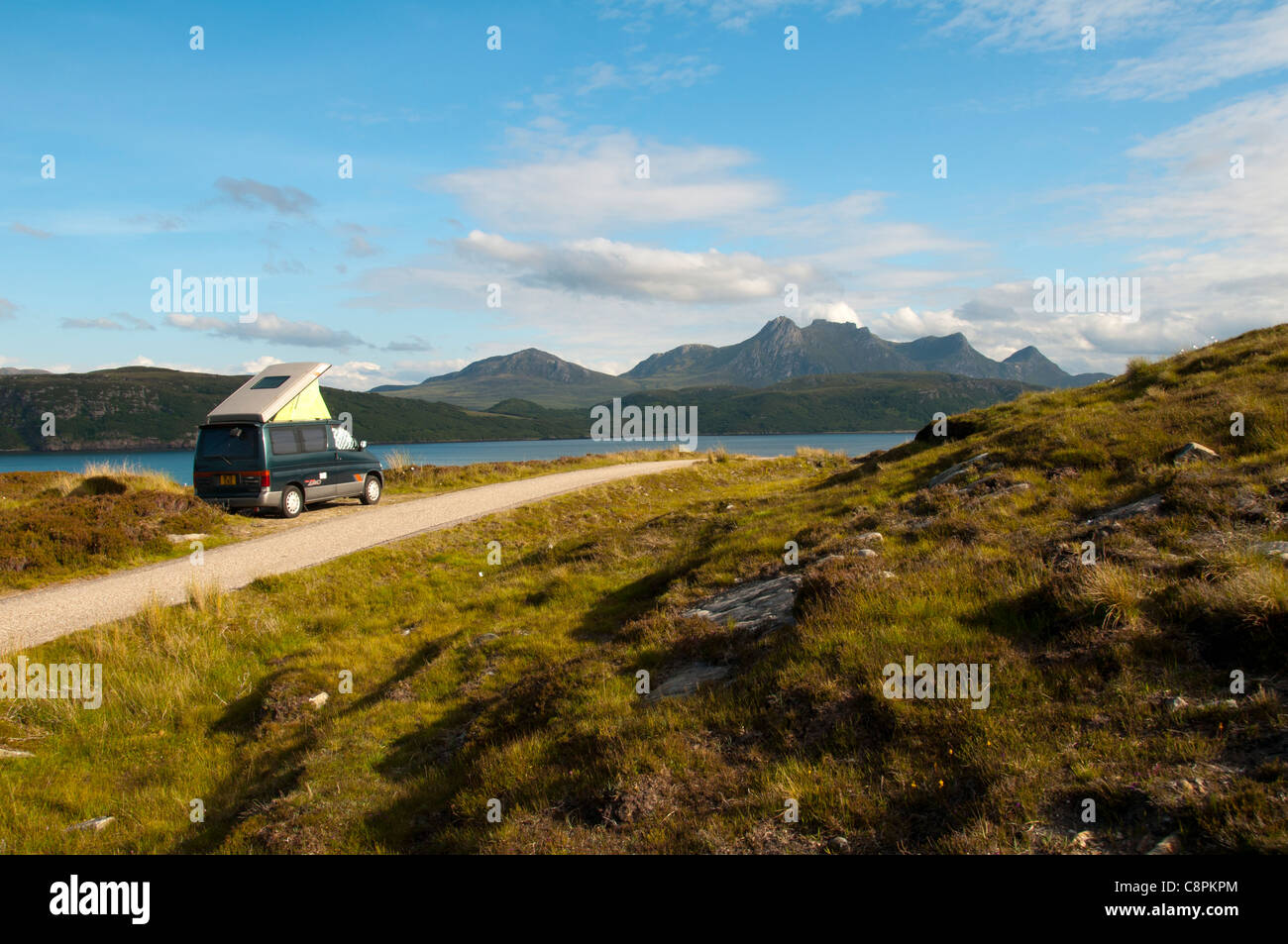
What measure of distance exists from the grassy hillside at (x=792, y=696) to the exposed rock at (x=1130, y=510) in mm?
111

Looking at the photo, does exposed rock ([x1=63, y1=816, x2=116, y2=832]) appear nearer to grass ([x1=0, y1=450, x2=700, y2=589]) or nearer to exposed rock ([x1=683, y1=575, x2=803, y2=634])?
exposed rock ([x1=683, y1=575, x2=803, y2=634])

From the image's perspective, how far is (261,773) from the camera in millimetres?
7910

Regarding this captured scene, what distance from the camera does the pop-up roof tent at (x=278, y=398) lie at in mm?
19688

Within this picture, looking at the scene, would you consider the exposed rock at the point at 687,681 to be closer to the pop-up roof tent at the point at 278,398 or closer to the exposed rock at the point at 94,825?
the exposed rock at the point at 94,825

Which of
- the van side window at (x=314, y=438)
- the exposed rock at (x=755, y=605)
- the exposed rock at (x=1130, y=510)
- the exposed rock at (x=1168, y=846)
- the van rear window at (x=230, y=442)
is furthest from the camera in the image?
the van side window at (x=314, y=438)

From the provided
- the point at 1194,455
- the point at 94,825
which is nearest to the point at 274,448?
the point at 94,825

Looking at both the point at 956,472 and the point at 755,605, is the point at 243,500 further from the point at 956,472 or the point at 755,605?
the point at 956,472

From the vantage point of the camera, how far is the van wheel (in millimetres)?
20656

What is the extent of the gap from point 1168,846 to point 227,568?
1648cm

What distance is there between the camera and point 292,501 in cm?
2092

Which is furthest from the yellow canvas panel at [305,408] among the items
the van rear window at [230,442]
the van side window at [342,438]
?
the van rear window at [230,442]

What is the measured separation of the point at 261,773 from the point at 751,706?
20.0 feet
